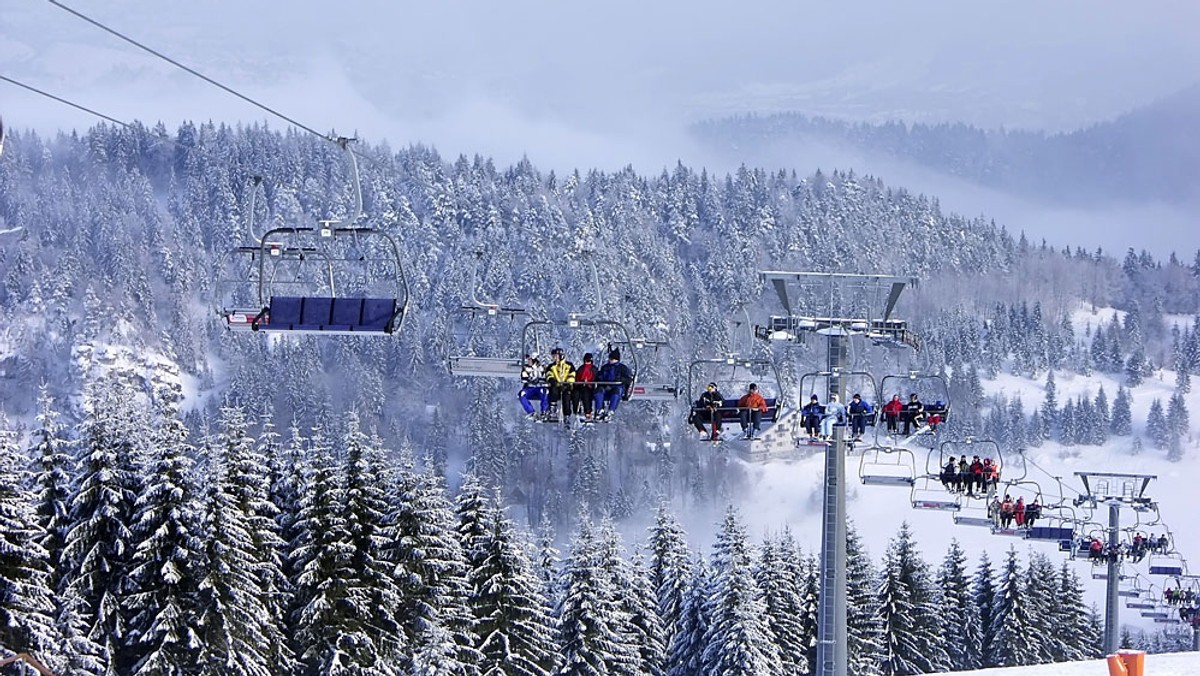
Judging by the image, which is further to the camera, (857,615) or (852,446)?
(857,615)

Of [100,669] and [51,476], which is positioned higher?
[51,476]

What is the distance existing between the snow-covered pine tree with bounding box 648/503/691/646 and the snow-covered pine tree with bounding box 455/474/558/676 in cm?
962

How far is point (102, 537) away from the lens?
32688 mm

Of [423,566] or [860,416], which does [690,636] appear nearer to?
[423,566]

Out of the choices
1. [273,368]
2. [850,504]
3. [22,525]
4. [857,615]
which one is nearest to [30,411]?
[273,368]

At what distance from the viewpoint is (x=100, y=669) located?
31.3 meters

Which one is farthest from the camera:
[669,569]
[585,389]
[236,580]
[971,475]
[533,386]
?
A: [669,569]

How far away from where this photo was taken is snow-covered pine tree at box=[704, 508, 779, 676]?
146 feet

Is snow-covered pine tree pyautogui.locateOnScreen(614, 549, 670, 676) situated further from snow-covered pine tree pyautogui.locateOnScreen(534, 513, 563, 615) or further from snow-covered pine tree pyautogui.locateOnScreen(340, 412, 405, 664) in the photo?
snow-covered pine tree pyautogui.locateOnScreen(340, 412, 405, 664)

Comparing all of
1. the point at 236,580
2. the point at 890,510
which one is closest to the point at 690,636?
the point at 236,580

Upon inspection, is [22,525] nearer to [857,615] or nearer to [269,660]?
[269,660]

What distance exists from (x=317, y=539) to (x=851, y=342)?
544 inches

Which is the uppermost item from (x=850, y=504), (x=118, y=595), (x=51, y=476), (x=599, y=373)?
(x=599, y=373)

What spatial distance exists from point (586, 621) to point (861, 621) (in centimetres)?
1473
